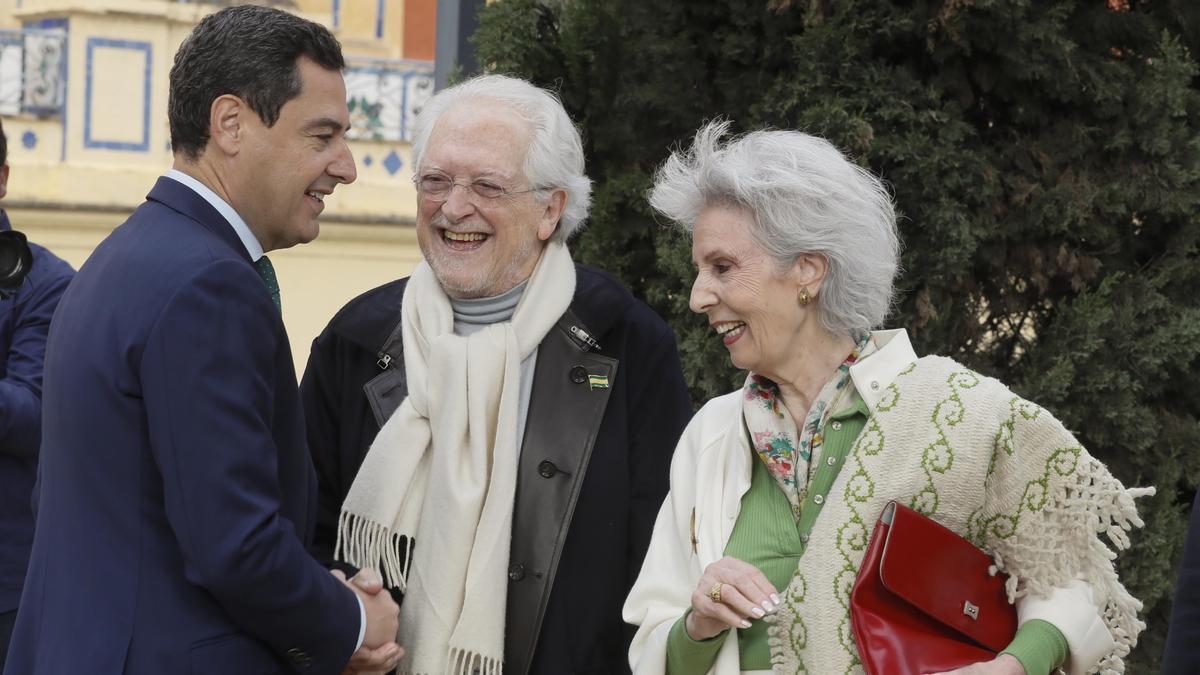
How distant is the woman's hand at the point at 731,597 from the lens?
2719 mm

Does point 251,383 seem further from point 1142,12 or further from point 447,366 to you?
point 1142,12

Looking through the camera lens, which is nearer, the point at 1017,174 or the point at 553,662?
the point at 553,662

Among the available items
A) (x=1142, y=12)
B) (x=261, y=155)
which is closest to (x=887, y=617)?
(x=261, y=155)

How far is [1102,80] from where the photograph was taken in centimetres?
420

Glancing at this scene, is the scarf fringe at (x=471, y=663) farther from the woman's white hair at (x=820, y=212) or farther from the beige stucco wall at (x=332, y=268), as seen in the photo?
the beige stucco wall at (x=332, y=268)

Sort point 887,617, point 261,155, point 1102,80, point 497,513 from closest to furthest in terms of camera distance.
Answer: point 887,617
point 261,155
point 497,513
point 1102,80

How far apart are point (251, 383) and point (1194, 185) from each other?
266cm

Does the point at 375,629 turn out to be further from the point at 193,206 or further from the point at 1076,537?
the point at 1076,537

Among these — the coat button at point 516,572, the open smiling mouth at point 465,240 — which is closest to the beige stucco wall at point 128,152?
the open smiling mouth at point 465,240

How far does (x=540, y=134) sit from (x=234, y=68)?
84cm

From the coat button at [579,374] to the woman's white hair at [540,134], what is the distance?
32cm

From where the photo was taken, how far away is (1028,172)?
4289 millimetres

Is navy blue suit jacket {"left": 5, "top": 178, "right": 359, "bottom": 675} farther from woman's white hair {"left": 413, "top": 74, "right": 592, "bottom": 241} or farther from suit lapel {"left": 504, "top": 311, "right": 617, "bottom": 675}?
woman's white hair {"left": 413, "top": 74, "right": 592, "bottom": 241}

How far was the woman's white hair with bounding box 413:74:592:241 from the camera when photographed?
352 centimetres
